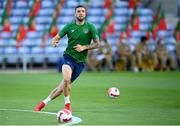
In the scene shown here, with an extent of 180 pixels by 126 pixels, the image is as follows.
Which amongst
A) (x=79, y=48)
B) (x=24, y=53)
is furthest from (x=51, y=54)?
(x=79, y=48)

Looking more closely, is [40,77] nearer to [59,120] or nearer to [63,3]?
[63,3]

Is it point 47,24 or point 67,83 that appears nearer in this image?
point 67,83

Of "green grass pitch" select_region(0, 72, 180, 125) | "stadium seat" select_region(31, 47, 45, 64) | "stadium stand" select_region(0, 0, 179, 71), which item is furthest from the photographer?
"stadium stand" select_region(0, 0, 179, 71)

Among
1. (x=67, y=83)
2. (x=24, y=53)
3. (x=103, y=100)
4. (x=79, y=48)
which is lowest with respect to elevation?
(x=24, y=53)

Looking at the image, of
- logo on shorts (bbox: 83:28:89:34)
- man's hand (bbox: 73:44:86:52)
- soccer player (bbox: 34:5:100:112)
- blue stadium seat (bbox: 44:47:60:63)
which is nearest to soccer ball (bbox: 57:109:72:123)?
soccer player (bbox: 34:5:100:112)

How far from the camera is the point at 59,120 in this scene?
1155 cm

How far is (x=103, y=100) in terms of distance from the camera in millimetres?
16562

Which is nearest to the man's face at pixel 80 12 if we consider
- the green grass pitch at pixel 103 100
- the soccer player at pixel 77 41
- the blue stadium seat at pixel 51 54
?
the soccer player at pixel 77 41

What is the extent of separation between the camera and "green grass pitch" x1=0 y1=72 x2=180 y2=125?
12.0m

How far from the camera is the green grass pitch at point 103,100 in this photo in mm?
12016

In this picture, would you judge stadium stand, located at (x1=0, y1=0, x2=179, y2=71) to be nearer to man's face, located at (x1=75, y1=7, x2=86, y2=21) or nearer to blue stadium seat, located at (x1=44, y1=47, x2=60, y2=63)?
blue stadium seat, located at (x1=44, y1=47, x2=60, y2=63)

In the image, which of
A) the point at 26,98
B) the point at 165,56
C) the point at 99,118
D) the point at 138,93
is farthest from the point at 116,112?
the point at 165,56

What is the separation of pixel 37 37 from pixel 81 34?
21042mm

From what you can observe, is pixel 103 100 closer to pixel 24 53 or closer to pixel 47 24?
pixel 24 53
